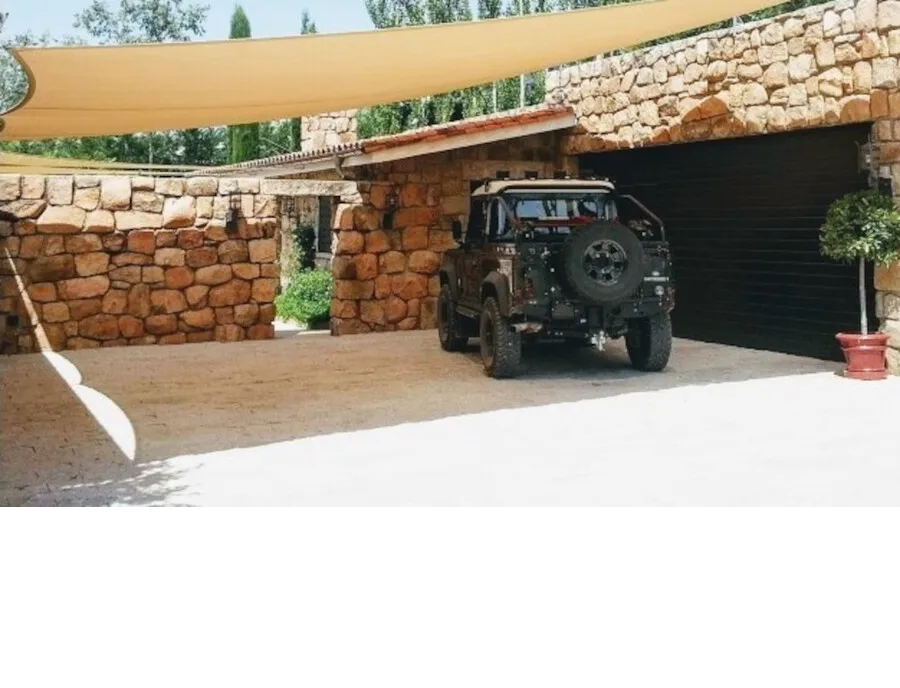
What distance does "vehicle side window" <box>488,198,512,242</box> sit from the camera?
8703 mm

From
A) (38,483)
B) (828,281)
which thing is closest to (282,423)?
(38,483)

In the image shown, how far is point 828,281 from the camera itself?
9.06 metres

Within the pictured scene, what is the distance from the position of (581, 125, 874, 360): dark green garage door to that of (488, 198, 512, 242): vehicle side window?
9.91 feet

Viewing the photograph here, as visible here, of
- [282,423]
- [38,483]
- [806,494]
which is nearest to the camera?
[806,494]

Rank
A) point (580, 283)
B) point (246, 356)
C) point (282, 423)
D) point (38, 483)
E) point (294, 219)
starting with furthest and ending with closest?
point (294, 219), point (246, 356), point (580, 283), point (282, 423), point (38, 483)

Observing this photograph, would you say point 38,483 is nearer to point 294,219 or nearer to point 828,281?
point 828,281

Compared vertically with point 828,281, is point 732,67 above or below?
above

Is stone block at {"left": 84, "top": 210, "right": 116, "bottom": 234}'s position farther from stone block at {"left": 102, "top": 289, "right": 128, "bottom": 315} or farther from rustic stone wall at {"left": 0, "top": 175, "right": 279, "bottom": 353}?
stone block at {"left": 102, "top": 289, "right": 128, "bottom": 315}

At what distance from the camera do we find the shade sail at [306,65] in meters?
5.55

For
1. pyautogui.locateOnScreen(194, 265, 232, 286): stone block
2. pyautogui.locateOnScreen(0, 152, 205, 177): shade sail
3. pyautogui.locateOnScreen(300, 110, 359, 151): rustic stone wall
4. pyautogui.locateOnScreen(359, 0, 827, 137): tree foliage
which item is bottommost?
pyautogui.locateOnScreen(194, 265, 232, 286): stone block

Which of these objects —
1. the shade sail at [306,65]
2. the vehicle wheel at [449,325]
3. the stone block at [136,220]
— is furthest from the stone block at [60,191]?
the vehicle wheel at [449,325]

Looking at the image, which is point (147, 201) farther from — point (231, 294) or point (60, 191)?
point (231, 294)

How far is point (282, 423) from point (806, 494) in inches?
139

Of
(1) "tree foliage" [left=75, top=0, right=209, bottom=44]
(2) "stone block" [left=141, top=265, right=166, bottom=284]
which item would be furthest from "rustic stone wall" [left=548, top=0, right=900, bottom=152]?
(1) "tree foliage" [left=75, top=0, right=209, bottom=44]
